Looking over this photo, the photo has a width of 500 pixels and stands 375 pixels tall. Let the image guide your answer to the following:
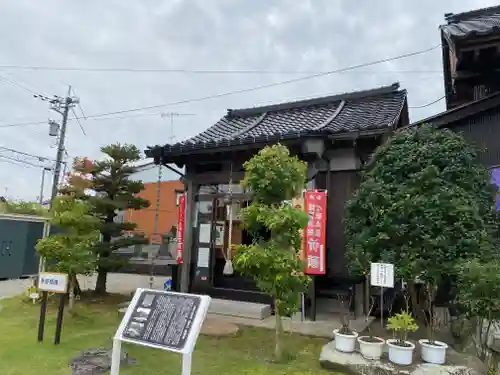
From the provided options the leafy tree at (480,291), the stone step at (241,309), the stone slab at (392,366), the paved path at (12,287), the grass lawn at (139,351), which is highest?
the leafy tree at (480,291)

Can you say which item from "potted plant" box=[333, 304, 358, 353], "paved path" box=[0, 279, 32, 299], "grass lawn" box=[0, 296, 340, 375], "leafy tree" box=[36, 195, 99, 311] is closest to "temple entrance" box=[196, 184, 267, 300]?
"grass lawn" box=[0, 296, 340, 375]

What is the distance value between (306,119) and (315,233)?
137 inches

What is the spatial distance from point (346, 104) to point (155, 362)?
7700mm

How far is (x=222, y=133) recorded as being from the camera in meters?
10.2

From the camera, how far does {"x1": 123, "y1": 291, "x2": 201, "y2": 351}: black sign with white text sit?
3.97 m

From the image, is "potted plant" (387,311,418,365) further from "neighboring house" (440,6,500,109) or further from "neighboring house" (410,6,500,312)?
"neighboring house" (440,6,500,109)

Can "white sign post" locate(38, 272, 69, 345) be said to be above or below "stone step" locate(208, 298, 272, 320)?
above

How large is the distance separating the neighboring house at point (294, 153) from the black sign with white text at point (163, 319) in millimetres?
3990

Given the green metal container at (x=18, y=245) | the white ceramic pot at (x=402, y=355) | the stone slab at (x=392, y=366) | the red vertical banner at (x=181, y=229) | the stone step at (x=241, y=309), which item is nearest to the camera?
the stone slab at (x=392, y=366)

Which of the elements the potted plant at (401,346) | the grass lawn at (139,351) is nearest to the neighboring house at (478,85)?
the potted plant at (401,346)

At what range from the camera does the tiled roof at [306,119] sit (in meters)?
8.03

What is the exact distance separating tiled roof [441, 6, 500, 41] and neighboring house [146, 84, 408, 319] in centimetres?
202

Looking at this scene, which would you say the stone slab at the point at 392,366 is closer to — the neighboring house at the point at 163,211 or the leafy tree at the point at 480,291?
the leafy tree at the point at 480,291

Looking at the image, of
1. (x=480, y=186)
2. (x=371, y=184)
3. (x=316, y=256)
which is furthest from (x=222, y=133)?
(x=480, y=186)
